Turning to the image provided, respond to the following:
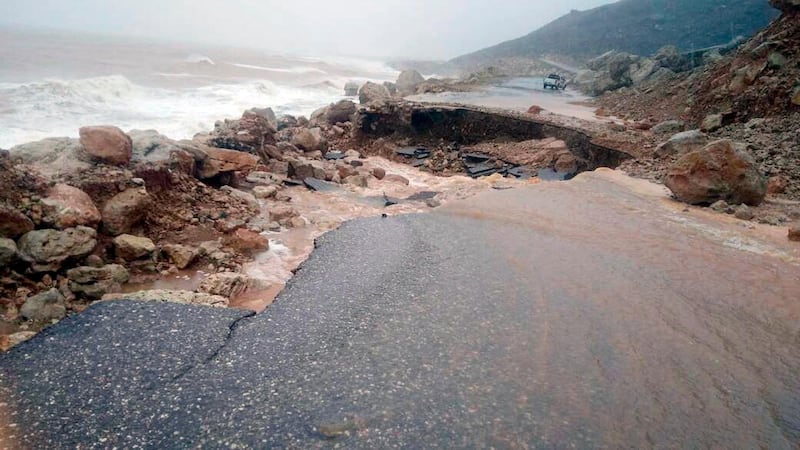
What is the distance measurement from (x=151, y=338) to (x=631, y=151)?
1122 centimetres

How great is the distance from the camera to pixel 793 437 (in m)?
2.67

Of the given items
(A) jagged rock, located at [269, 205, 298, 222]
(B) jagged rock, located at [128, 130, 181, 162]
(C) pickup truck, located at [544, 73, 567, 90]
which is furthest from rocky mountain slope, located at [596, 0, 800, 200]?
(C) pickup truck, located at [544, 73, 567, 90]

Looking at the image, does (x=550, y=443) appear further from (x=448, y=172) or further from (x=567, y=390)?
(x=448, y=172)

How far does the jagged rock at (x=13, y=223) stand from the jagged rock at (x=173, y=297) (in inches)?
55.8

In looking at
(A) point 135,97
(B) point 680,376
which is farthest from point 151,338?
(A) point 135,97

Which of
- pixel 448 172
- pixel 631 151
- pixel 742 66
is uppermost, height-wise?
pixel 742 66

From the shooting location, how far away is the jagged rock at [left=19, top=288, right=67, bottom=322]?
12.7ft

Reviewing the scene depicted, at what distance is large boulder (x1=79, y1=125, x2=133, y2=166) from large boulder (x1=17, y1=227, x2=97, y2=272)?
158 cm

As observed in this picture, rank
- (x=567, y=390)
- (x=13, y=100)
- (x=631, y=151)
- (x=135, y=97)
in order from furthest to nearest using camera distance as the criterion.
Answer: (x=135, y=97) → (x=13, y=100) → (x=631, y=151) → (x=567, y=390)

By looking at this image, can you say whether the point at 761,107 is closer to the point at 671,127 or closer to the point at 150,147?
the point at 671,127

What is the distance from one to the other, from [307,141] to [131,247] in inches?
315

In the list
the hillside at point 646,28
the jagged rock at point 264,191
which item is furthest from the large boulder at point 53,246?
the hillside at point 646,28

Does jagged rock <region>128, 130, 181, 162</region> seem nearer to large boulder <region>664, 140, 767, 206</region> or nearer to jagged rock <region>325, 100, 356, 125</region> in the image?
large boulder <region>664, 140, 767, 206</region>

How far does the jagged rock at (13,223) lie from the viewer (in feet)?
14.4
